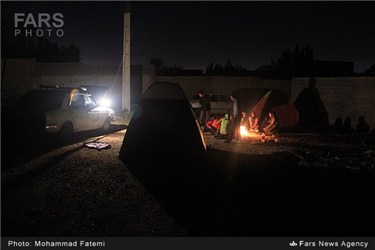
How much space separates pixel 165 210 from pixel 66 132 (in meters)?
6.06

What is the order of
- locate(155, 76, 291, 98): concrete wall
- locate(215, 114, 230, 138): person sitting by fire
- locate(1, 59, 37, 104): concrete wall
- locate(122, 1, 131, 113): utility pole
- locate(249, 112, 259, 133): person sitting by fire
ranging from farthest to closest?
locate(155, 76, 291, 98): concrete wall < locate(1, 59, 37, 104): concrete wall < locate(122, 1, 131, 113): utility pole < locate(249, 112, 259, 133): person sitting by fire < locate(215, 114, 230, 138): person sitting by fire

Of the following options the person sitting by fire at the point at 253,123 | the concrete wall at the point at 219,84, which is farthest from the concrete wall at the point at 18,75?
the person sitting by fire at the point at 253,123

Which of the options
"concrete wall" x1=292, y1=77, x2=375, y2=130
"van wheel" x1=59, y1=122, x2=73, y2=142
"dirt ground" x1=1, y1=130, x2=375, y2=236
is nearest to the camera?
"dirt ground" x1=1, y1=130, x2=375, y2=236

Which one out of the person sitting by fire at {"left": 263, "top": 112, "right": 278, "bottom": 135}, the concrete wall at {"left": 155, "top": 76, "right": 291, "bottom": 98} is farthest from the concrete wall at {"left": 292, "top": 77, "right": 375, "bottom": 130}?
the concrete wall at {"left": 155, "top": 76, "right": 291, "bottom": 98}

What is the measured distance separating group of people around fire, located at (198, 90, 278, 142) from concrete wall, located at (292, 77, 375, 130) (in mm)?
3957

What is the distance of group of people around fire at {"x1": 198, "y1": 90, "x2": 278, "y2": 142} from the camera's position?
12.2m

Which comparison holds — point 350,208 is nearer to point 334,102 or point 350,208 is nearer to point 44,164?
point 44,164

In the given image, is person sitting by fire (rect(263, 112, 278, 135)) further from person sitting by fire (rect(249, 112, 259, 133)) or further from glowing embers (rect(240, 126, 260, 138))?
glowing embers (rect(240, 126, 260, 138))

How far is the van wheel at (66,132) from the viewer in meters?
10.7

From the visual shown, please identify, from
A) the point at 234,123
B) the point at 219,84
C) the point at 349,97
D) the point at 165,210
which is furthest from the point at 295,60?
the point at 165,210

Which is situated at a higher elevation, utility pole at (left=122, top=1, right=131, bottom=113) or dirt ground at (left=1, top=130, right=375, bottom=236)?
utility pole at (left=122, top=1, right=131, bottom=113)

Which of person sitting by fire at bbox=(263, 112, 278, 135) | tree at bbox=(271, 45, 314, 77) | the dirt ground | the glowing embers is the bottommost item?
the dirt ground

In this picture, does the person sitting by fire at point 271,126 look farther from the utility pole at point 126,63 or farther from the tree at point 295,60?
the tree at point 295,60

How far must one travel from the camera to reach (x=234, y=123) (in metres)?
12.2
